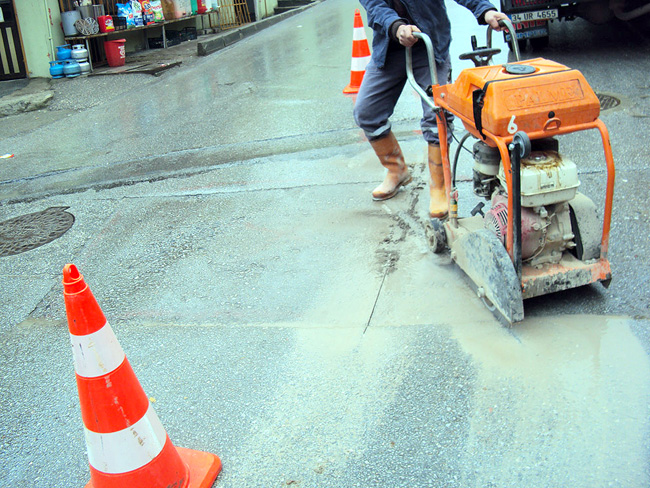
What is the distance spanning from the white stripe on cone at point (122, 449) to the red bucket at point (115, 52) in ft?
37.3

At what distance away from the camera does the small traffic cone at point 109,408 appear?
2.20 meters

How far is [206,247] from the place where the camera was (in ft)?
14.7

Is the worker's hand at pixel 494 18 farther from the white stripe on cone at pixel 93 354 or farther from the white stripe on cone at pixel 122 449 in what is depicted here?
the white stripe on cone at pixel 122 449

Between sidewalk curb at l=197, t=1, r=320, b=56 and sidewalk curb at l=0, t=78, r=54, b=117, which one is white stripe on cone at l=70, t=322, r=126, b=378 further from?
sidewalk curb at l=197, t=1, r=320, b=56

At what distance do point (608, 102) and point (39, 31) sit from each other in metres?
9.73

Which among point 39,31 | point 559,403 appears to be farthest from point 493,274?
point 39,31

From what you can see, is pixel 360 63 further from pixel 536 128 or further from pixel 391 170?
pixel 536 128

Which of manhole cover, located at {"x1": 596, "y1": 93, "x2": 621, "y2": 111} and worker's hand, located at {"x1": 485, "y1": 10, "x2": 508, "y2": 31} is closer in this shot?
worker's hand, located at {"x1": 485, "y1": 10, "x2": 508, "y2": 31}

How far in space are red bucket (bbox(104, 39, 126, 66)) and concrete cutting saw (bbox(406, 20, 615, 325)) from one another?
34.2 feet

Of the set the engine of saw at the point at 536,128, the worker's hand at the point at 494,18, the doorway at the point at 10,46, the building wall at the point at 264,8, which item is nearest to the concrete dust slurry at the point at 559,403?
the engine of saw at the point at 536,128

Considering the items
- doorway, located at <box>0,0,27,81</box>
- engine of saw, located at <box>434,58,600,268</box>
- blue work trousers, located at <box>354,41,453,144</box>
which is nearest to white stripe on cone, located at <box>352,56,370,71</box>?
blue work trousers, located at <box>354,41,453,144</box>

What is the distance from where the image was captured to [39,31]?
1129 centimetres

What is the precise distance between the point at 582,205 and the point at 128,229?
3.36 meters

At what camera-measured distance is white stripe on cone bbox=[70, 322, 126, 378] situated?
221 cm
